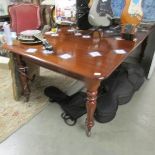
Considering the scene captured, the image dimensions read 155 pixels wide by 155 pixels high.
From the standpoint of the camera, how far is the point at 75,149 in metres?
1.54

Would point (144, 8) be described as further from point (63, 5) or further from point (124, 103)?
point (124, 103)

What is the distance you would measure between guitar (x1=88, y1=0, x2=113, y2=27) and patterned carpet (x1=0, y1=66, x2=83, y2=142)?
81 centimetres

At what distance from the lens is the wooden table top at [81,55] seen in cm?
136

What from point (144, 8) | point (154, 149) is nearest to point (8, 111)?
point (154, 149)

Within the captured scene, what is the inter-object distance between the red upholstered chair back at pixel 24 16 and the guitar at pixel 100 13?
0.86 meters

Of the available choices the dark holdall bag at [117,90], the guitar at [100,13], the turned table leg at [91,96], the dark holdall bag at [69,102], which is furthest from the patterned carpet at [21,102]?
the guitar at [100,13]

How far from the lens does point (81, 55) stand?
1.58 metres

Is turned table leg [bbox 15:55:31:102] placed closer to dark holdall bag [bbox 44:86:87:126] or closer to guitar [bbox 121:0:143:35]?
dark holdall bag [bbox 44:86:87:126]

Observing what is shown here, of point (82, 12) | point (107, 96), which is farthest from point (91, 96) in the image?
point (82, 12)

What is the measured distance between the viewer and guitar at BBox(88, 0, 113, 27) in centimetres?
211

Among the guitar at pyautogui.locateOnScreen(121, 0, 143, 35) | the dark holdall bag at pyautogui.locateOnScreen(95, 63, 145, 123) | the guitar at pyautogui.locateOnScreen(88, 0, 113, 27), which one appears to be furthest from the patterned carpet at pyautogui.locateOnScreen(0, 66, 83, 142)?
the guitar at pyautogui.locateOnScreen(121, 0, 143, 35)

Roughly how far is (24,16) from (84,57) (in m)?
1.45

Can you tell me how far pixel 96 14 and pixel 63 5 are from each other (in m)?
0.45

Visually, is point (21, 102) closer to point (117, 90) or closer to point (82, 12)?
point (117, 90)
